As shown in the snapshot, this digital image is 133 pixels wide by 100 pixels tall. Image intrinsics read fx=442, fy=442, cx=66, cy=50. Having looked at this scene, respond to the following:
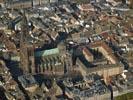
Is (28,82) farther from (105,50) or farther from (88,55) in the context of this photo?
(105,50)

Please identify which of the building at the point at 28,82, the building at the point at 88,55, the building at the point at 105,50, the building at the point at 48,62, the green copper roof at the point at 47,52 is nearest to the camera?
the building at the point at 28,82

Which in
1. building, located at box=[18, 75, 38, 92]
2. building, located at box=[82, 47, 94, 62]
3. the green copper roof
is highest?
the green copper roof

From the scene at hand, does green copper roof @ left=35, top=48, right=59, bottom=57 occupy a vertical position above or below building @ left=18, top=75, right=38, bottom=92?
above

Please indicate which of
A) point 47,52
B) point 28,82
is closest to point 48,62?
point 47,52

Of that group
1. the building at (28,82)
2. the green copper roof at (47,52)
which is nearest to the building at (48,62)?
the green copper roof at (47,52)

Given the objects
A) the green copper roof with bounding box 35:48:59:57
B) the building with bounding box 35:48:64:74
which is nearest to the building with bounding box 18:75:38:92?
the building with bounding box 35:48:64:74

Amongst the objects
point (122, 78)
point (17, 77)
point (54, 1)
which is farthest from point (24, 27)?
point (54, 1)

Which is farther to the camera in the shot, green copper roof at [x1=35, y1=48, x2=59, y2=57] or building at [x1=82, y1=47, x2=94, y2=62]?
building at [x1=82, y1=47, x2=94, y2=62]

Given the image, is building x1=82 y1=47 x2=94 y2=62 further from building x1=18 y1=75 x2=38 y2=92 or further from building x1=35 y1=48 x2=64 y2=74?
building x1=18 y1=75 x2=38 y2=92

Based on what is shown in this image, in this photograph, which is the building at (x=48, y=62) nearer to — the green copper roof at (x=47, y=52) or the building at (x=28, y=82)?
the green copper roof at (x=47, y=52)
